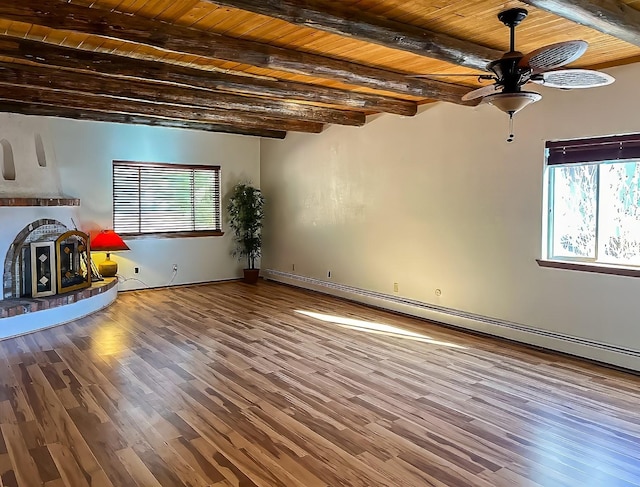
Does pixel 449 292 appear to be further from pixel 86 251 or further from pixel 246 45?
pixel 86 251

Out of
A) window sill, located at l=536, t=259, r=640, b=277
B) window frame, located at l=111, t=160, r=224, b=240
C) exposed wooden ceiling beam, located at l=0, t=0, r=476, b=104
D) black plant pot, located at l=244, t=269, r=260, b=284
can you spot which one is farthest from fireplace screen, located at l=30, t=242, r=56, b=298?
window sill, located at l=536, t=259, r=640, b=277

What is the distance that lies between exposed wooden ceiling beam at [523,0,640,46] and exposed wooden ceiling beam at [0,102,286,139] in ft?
Result: 17.3

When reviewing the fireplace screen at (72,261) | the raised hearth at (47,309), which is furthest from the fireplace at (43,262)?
the raised hearth at (47,309)

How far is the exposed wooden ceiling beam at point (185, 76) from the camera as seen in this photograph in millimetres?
3699

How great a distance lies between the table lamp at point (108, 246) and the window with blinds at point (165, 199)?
1.64 feet

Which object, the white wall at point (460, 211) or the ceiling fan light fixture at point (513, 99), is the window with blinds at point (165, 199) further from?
the ceiling fan light fixture at point (513, 99)

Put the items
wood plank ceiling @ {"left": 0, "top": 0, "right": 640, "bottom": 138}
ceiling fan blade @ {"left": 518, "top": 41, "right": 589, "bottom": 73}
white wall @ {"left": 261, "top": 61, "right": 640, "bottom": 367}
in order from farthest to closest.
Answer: white wall @ {"left": 261, "top": 61, "right": 640, "bottom": 367} → wood plank ceiling @ {"left": 0, "top": 0, "right": 640, "bottom": 138} → ceiling fan blade @ {"left": 518, "top": 41, "right": 589, "bottom": 73}

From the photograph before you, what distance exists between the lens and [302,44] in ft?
12.2

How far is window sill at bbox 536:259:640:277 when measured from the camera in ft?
13.5

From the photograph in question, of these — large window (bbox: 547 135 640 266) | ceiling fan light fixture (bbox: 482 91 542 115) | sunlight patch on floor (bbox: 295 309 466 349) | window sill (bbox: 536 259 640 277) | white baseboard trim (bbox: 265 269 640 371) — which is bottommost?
sunlight patch on floor (bbox: 295 309 466 349)

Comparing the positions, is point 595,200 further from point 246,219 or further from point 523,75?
point 246,219

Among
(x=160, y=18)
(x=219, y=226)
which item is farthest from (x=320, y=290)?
(x=160, y=18)

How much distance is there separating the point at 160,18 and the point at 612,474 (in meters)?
3.69

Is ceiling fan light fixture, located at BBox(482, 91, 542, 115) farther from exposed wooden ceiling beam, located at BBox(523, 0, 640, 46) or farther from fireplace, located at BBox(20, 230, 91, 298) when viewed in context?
fireplace, located at BBox(20, 230, 91, 298)
